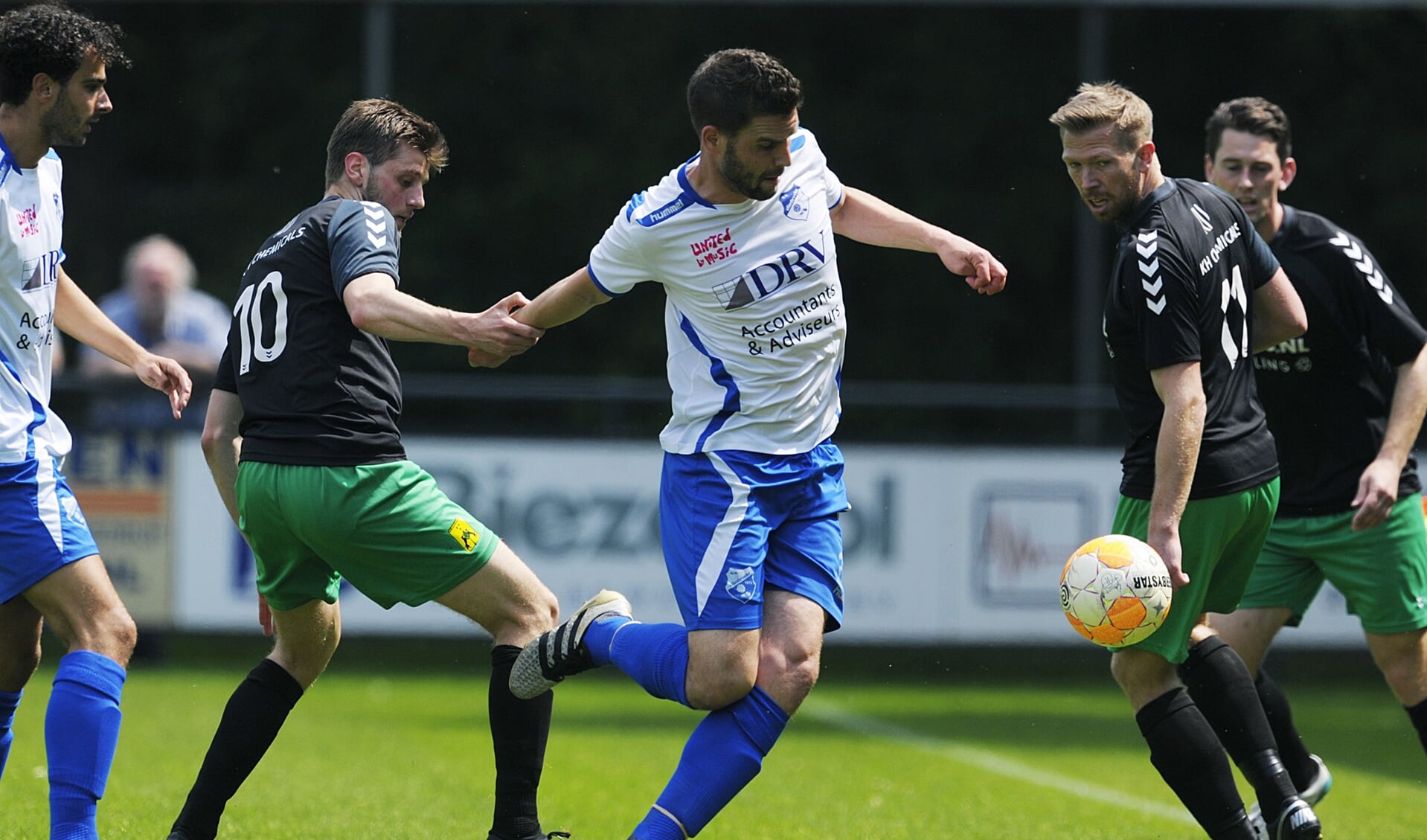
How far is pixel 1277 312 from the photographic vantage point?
5262mm

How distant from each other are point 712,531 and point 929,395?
316 inches

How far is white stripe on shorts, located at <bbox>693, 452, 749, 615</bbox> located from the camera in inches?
184

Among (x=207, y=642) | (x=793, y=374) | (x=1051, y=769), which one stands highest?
(x=793, y=374)

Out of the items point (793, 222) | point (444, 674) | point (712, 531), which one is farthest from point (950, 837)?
point (444, 674)

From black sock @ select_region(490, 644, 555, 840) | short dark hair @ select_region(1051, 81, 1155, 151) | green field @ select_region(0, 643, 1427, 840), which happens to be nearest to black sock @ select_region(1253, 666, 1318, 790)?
green field @ select_region(0, 643, 1427, 840)

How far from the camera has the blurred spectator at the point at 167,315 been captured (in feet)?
38.3

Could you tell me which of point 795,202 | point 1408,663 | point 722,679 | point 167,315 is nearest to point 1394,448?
point 1408,663

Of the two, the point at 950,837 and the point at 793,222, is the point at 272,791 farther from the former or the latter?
the point at 793,222

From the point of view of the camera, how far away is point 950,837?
19.9 feet

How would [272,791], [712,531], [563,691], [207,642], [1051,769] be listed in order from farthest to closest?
1. [207,642]
2. [563,691]
3. [1051,769]
4. [272,791]
5. [712,531]

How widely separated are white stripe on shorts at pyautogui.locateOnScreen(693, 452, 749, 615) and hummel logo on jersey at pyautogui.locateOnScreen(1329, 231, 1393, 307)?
246 cm

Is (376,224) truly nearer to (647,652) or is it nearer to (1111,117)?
(647,652)

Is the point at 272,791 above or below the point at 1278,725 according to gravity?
below

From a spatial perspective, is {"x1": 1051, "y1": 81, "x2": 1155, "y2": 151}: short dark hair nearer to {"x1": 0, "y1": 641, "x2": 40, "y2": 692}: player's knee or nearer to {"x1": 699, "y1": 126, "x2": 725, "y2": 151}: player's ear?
{"x1": 699, "y1": 126, "x2": 725, "y2": 151}: player's ear
